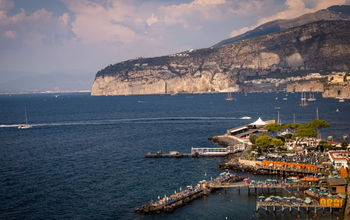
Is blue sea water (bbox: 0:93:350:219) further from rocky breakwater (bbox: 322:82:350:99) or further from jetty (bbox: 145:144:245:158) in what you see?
rocky breakwater (bbox: 322:82:350:99)

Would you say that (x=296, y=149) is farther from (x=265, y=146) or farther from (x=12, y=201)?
(x=12, y=201)

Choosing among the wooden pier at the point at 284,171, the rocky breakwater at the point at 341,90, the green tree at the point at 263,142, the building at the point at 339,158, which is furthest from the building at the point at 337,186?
the rocky breakwater at the point at 341,90

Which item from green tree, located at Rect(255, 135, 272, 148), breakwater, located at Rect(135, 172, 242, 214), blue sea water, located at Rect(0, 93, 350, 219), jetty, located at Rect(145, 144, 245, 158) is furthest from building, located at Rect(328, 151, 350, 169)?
jetty, located at Rect(145, 144, 245, 158)

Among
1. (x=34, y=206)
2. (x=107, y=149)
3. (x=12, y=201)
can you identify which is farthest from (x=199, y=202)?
(x=107, y=149)

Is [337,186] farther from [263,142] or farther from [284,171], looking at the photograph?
[263,142]

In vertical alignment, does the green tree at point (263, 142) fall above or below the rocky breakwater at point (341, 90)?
below

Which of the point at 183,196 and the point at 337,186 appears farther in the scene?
the point at 183,196

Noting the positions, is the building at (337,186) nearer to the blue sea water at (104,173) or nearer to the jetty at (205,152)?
the blue sea water at (104,173)

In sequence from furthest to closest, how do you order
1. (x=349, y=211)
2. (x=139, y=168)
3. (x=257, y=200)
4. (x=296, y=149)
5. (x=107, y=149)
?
(x=107, y=149) → (x=296, y=149) → (x=139, y=168) → (x=257, y=200) → (x=349, y=211)

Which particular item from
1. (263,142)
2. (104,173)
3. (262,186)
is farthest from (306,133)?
(104,173)
